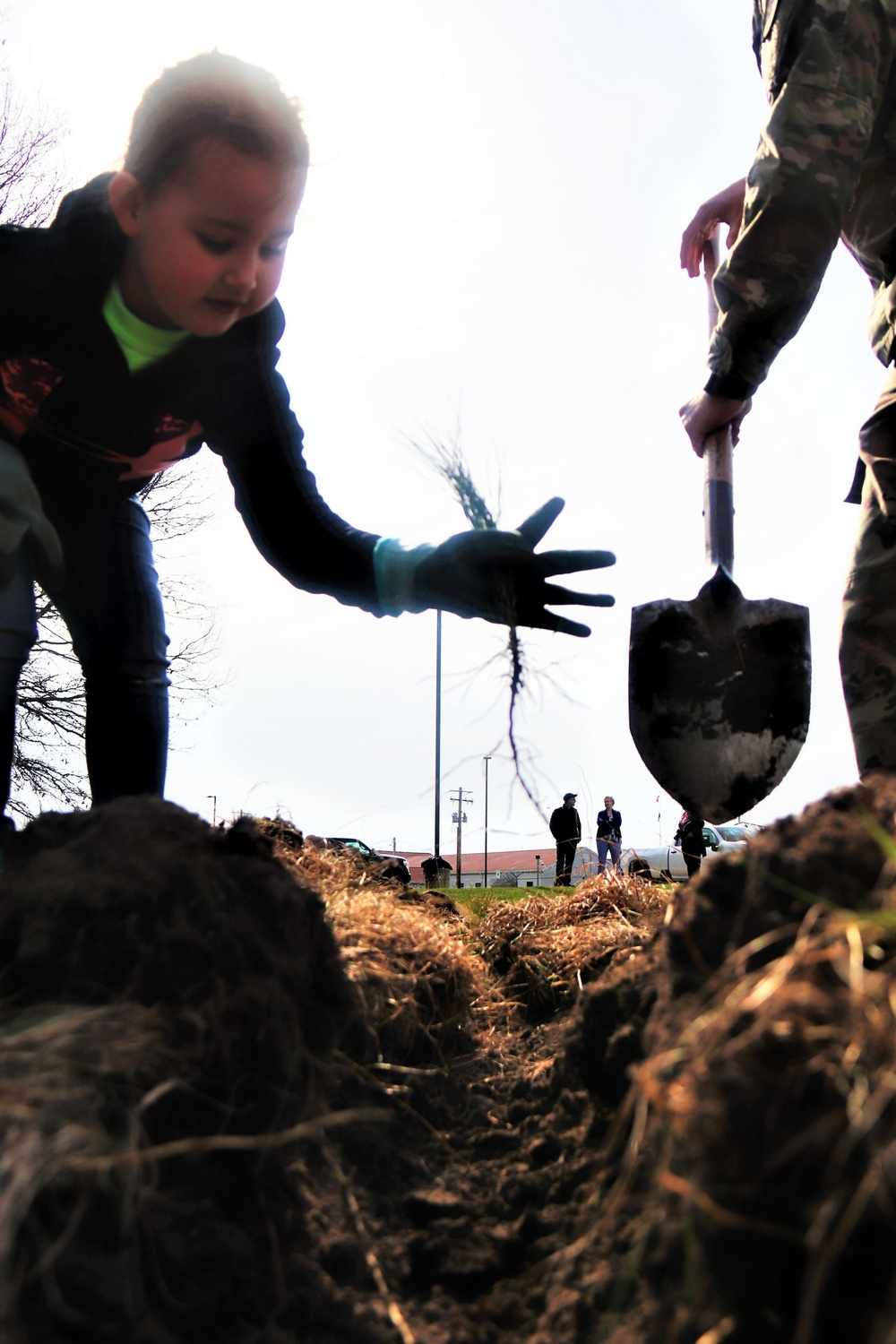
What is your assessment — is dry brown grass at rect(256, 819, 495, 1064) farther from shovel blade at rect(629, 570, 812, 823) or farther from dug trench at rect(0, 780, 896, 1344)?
shovel blade at rect(629, 570, 812, 823)

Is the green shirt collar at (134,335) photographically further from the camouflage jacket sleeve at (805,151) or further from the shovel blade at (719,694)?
the shovel blade at (719,694)

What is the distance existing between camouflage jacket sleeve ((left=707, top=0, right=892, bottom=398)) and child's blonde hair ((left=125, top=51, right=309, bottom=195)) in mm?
1283

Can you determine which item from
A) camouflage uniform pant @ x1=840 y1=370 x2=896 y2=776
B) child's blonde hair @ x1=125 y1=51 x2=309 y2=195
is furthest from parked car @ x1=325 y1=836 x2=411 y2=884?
child's blonde hair @ x1=125 y1=51 x2=309 y2=195

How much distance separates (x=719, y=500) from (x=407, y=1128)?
2.28 m

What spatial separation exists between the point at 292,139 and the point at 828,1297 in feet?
7.01

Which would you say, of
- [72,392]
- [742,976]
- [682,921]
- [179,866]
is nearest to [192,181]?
[72,392]

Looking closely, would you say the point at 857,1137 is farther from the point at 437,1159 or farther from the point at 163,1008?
the point at 437,1159

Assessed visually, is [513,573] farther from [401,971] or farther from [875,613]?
[875,613]

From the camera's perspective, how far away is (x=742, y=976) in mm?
907

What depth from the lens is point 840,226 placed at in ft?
8.61

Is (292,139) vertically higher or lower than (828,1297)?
higher

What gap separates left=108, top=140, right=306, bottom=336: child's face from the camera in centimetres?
198

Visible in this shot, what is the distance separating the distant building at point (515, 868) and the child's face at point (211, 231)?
3.33 metres

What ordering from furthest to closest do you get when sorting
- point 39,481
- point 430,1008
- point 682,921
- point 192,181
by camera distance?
point 39,481 < point 430,1008 < point 192,181 < point 682,921
